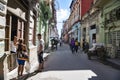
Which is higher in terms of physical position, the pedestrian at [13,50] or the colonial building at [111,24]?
the colonial building at [111,24]

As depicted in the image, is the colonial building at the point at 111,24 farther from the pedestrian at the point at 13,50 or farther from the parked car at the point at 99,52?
the pedestrian at the point at 13,50

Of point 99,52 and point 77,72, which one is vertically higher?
point 99,52

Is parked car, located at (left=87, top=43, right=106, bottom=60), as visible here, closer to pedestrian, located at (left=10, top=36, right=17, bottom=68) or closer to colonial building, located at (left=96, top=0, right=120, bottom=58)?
colonial building, located at (left=96, top=0, right=120, bottom=58)

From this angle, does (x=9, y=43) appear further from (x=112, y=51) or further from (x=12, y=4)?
(x=112, y=51)

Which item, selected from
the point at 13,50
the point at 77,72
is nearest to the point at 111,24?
the point at 77,72

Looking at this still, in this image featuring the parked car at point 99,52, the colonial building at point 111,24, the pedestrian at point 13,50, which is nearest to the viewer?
the pedestrian at point 13,50

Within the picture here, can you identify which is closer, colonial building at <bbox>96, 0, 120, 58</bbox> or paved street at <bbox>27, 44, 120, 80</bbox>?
paved street at <bbox>27, 44, 120, 80</bbox>

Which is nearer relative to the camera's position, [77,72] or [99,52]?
[77,72]

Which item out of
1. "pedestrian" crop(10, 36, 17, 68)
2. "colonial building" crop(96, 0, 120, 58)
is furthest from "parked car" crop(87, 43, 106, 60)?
"pedestrian" crop(10, 36, 17, 68)

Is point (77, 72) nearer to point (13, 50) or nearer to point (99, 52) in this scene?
point (13, 50)

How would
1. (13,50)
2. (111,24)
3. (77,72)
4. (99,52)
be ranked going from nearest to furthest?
(13,50) < (77,72) < (99,52) < (111,24)

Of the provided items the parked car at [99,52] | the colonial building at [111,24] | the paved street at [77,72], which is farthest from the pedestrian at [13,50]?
the colonial building at [111,24]

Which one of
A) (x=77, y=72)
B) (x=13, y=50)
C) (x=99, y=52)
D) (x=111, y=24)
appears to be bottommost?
(x=77, y=72)

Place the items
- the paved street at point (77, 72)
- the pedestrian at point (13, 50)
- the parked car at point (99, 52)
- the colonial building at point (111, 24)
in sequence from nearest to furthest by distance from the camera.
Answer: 1. the paved street at point (77, 72)
2. the pedestrian at point (13, 50)
3. the parked car at point (99, 52)
4. the colonial building at point (111, 24)
